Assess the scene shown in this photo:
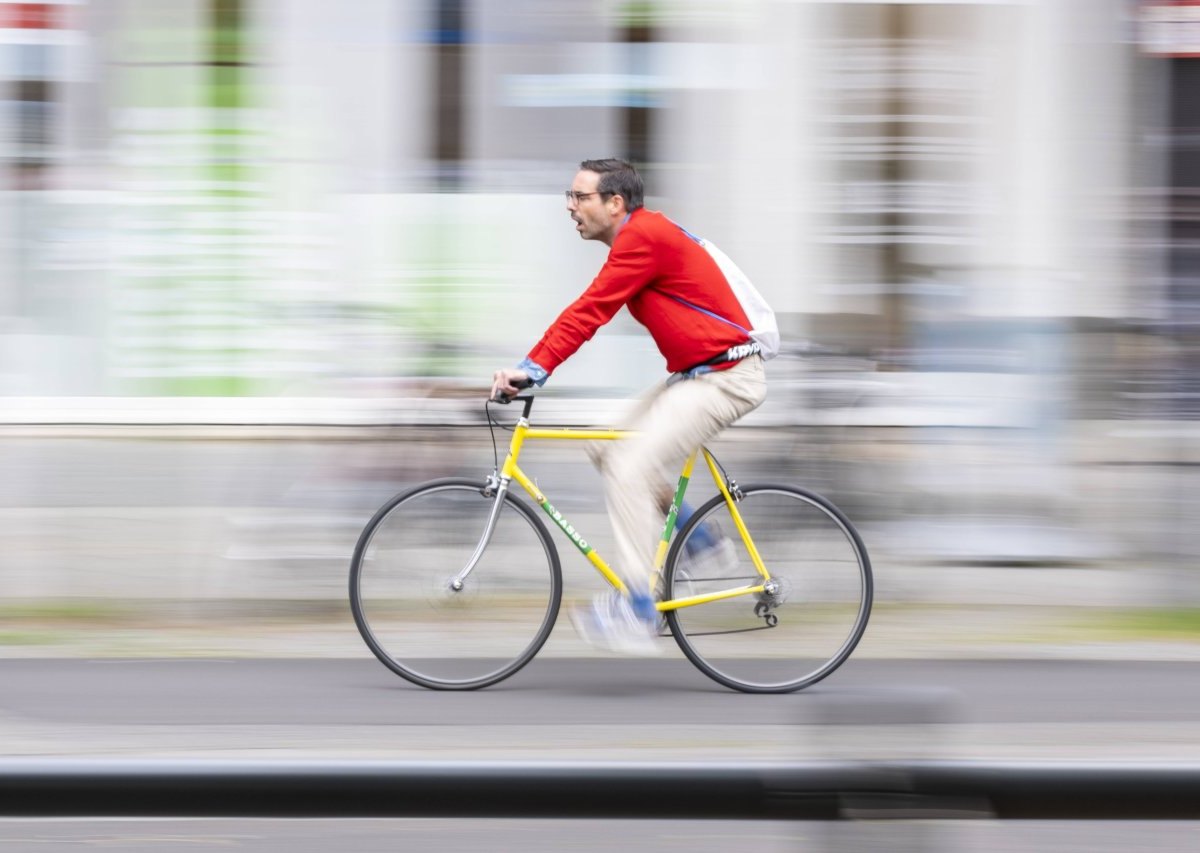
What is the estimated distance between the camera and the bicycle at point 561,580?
571 centimetres

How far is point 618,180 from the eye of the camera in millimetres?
5668

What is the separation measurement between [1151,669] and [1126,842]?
233 centimetres

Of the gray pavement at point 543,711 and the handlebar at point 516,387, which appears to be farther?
the handlebar at point 516,387

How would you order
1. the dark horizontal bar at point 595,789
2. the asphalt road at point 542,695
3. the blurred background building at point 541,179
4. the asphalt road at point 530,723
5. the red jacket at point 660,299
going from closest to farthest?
the dark horizontal bar at point 595,789
the asphalt road at point 530,723
the asphalt road at point 542,695
the red jacket at point 660,299
the blurred background building at point 541,179

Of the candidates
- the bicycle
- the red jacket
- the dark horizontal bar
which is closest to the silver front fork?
the bicycle

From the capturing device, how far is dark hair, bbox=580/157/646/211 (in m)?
5.67

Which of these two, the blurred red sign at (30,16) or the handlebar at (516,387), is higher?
the blurred red sign at (30,16)

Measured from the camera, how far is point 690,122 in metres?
8.74

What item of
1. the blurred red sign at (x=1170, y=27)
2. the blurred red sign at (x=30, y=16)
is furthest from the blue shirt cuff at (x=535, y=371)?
the blurred red sign at (x=1170, y=27)

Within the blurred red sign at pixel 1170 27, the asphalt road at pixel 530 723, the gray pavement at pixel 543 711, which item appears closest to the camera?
the asphalt road at pixel 530 723

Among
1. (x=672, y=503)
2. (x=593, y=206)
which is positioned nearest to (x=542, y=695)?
(x=672, y=503)

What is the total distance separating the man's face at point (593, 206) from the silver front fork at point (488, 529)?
2.85 feet

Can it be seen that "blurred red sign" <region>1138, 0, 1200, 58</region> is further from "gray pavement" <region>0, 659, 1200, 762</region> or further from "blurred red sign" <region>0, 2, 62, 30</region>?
"blurred red sign" <region>0, 2, 62, 30</region>

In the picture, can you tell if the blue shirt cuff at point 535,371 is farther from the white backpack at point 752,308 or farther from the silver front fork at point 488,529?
the white backpack at point 752,308
